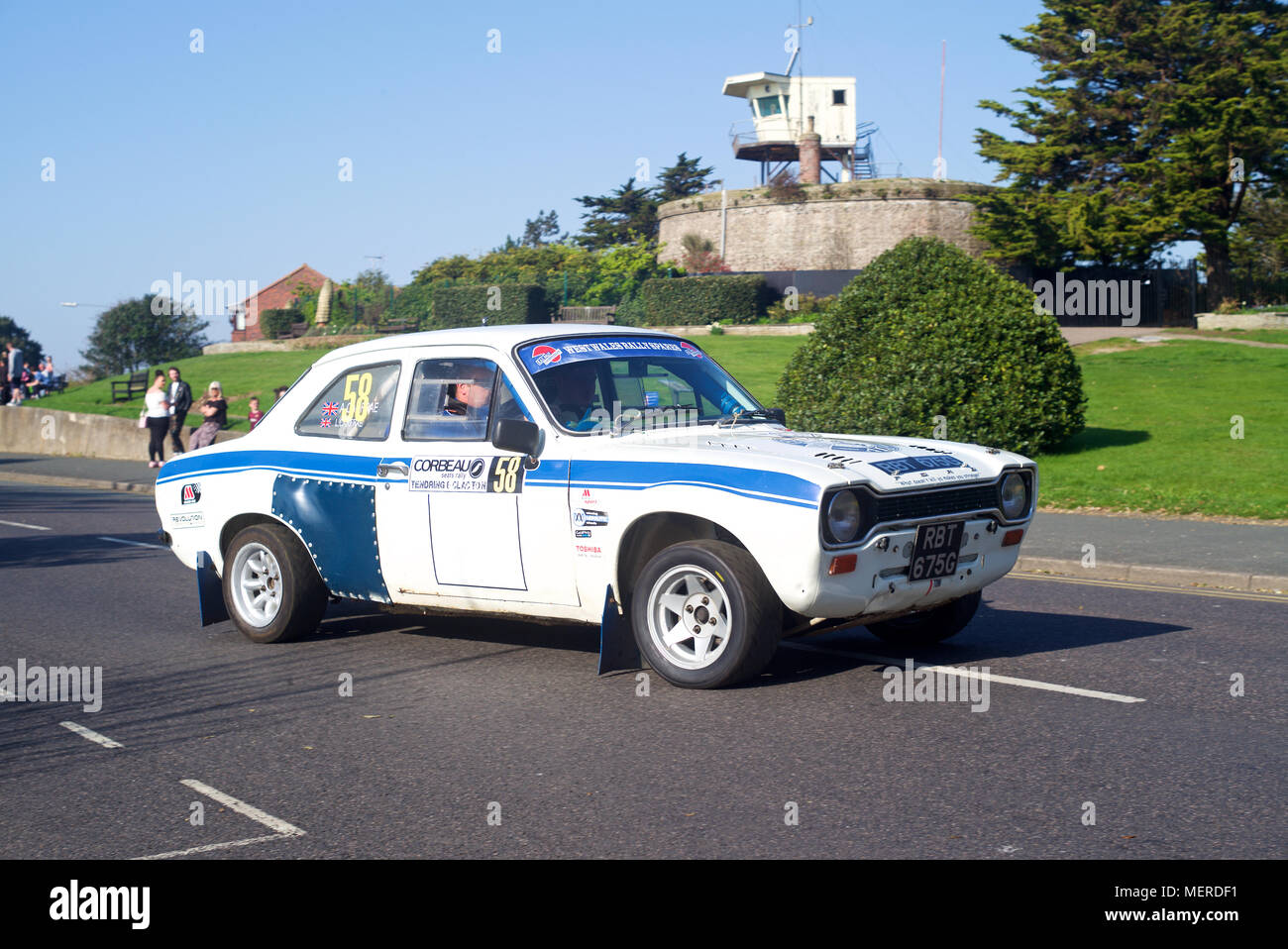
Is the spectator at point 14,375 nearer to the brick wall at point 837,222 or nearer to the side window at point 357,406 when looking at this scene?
the brick wall at point 837,222

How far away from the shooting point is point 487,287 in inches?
2031

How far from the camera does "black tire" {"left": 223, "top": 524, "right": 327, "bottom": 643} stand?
7875mm

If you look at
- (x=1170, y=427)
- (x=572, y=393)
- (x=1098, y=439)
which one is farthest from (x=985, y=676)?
(x=1170, y=427)

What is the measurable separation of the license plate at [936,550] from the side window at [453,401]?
2285mm

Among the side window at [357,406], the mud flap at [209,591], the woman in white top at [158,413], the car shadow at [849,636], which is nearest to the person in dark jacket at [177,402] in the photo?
the woman in white top at [158,413]

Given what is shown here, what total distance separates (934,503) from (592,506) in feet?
5.71

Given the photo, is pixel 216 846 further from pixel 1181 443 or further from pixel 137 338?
pixel 137 338

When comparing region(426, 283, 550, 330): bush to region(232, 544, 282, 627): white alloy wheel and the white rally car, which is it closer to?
region(232, 544, 282, 627): white alloy wheel

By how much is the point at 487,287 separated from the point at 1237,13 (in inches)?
1145

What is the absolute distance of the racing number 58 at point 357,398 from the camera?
25.7ft

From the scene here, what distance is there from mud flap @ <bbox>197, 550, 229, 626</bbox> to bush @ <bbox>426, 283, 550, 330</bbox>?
135 ft

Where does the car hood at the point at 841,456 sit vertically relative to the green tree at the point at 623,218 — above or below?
below
